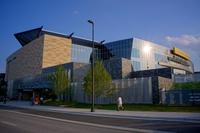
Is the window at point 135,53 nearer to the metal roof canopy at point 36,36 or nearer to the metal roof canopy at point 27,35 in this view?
the metal roof canopy at point 36,36

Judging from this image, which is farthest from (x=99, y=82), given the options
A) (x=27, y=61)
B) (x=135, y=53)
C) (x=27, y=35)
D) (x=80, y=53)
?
(x=27, y=35)

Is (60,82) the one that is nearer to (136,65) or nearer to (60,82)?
(60,82)

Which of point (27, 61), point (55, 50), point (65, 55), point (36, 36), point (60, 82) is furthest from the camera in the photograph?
point (36, 36)

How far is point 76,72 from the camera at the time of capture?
5638 cm

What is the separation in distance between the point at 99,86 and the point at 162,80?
464 inches

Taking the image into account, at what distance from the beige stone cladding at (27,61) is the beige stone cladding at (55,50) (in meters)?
1.76

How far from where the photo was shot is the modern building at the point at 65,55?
71.4 metres

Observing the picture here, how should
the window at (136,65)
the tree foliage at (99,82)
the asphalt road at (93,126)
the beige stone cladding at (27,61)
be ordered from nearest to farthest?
the asphalt road at (93,126)
the tree foliage at (99,82)
the window at (136,65)
the beige stone cladding at (27,61)

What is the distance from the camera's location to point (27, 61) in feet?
273

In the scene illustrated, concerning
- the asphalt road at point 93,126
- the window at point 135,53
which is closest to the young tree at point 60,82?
the asphalt road at point 93,126

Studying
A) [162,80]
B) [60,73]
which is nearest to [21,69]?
[60,73]

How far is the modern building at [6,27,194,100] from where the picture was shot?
234 ft

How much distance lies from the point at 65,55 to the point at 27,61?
15.1 m

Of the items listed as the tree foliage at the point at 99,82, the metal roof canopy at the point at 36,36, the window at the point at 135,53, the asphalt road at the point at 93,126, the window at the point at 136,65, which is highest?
the metal roof canopy at the point at 36,36
